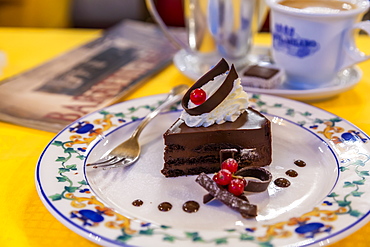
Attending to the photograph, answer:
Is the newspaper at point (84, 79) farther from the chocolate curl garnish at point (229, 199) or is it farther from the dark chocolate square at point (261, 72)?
the chocolate curl garnish at point (229, 199)

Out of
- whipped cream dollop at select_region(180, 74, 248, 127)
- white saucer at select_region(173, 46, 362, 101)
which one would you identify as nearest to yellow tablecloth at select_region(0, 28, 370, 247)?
white saucer at select_region(173, 46, 362, 101)

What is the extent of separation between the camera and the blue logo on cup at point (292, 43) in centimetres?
156

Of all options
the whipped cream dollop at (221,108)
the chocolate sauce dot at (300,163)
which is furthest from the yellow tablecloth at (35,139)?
the whipped cream dollop at (221,108)

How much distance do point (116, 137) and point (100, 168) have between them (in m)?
0.18

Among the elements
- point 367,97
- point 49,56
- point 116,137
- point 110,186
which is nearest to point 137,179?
point 110,186

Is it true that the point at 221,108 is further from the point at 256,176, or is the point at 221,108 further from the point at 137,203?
the point at 137,203

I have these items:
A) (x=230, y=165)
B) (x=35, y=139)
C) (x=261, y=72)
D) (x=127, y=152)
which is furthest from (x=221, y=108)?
(x=35, y=139)

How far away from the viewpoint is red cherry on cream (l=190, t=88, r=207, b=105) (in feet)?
4.09

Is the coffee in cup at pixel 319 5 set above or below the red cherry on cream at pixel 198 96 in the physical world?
above

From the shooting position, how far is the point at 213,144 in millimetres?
1268

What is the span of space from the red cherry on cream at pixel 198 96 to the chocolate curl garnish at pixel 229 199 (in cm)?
25

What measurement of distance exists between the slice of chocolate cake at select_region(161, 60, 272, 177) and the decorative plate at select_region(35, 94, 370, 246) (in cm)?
6

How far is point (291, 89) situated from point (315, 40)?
209mm

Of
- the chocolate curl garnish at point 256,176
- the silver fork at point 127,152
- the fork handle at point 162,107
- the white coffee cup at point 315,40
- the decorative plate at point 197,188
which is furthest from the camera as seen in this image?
the white coffee cup at point 315,40
